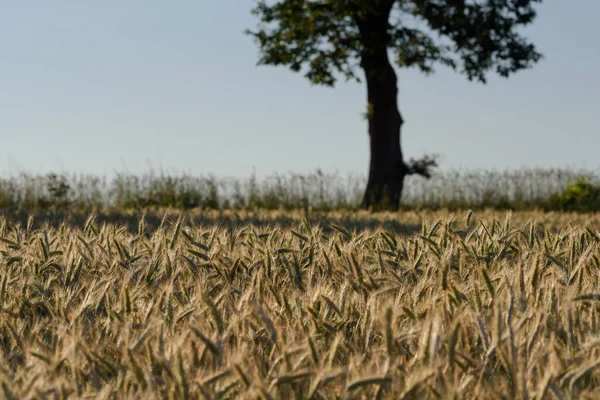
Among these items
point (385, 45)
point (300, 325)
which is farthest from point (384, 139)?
point (300, 325)

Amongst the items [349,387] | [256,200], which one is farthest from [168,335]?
[256,200]

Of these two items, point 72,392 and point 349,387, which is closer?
point 349,387

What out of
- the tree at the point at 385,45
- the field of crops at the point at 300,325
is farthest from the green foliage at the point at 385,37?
the field of crops at the point at 300,325

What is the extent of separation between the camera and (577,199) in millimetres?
16156

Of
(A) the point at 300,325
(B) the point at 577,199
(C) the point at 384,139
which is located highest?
(C) the point at 384,139

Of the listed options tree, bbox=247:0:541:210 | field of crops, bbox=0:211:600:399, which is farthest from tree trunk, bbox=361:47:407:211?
field of crops, bbox=0:211:600:399

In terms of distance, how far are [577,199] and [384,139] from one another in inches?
164

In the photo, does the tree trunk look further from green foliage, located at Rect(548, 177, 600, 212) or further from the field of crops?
the field of crops

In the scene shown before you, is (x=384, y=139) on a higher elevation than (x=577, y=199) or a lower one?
higher

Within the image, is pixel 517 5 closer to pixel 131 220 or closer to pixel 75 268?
pixel 131 220

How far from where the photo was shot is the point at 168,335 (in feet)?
6.90

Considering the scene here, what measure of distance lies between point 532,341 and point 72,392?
3.71 ft

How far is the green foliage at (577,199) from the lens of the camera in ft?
53.1

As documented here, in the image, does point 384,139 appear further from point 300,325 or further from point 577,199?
point 300,325
